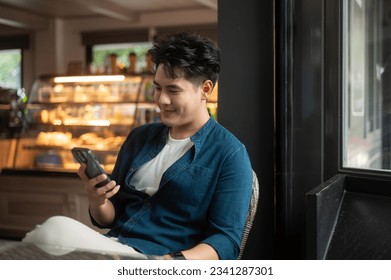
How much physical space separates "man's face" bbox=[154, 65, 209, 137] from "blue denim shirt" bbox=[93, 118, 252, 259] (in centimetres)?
6

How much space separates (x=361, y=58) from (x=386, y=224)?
1.97ft

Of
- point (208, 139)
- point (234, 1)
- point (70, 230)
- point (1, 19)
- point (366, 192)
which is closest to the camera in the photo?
point (70, 230)

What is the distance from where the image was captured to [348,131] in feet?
4.99

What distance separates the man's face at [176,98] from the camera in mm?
1237

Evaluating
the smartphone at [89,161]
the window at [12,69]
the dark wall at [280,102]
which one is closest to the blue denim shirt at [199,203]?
the smartphone at [89,161]

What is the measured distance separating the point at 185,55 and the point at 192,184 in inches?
12.3

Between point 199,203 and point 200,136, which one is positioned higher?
point 200,136

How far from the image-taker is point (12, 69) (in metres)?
6.13

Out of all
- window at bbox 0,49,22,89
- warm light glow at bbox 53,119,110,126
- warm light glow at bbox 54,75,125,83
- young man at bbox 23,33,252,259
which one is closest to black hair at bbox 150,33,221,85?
young man at bbox 23,33,252,259

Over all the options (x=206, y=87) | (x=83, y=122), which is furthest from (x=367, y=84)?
(x=83, y=122)

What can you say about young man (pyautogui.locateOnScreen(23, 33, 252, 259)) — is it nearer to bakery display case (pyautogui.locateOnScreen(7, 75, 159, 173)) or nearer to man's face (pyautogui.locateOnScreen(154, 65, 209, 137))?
man's face (pyautogui.locateOnScreen(154, 65, 209, 137))

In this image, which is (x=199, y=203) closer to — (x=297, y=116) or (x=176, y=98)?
(x=176, y=98)
